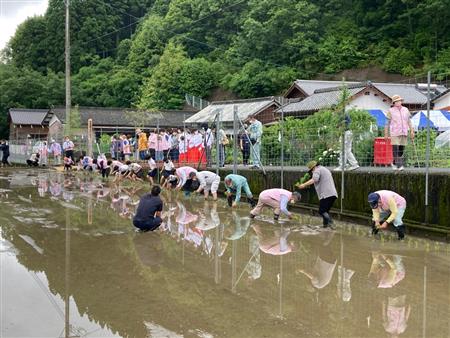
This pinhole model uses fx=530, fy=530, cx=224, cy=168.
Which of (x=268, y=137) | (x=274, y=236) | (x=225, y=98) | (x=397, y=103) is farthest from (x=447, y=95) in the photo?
(x=225, y=98)

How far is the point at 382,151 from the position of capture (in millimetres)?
12297

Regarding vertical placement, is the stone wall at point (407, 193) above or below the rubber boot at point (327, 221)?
above

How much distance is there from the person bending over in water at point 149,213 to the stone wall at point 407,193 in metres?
4.55

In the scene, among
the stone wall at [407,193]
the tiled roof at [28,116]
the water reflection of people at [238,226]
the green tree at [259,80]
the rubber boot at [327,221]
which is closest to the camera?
the stone wall at [407,193]

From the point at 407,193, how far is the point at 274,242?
10.4ft

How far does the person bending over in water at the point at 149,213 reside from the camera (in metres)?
10.1

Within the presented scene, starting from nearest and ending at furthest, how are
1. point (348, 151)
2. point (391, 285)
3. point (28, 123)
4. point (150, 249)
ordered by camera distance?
point (391, 285) < point (150, 249) < point (348, 151) < point (28, 123)

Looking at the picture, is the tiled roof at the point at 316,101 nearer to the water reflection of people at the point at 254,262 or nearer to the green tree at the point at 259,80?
the green tree at the point at 259,80

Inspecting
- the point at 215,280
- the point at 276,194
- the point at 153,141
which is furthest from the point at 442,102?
the point at 215,280

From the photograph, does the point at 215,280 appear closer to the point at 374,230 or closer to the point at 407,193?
the point at 374,230

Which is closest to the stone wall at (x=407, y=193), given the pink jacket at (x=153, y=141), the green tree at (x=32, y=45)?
the pink jacket at (x=153, y=141)

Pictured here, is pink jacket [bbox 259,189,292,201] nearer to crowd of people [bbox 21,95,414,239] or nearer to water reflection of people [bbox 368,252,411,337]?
crowd of people [bbox 21,95,414,239]

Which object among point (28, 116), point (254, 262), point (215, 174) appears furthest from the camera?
point (28, 116)

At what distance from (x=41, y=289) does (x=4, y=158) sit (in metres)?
31.4
